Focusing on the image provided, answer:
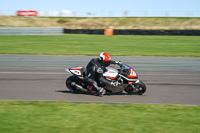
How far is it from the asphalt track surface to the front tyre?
0.51ft

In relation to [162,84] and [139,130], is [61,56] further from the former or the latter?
[139,130]

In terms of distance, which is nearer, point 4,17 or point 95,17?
point 4,17

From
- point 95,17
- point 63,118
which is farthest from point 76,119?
point 95,17

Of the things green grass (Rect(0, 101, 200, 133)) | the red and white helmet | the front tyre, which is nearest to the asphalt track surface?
the front tyre

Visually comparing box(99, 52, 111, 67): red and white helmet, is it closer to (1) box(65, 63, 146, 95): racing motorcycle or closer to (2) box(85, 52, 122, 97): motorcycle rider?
(2) box(85, 52, 122, 97): motorcycle rider

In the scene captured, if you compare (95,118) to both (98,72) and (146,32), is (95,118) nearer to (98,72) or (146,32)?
(98,72)

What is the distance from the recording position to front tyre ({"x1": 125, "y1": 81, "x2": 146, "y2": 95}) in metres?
8.95

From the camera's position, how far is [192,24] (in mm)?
53406

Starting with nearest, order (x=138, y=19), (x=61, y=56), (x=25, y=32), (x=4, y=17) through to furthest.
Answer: (x=61, y=56) → (x=25, y=32) → (x=4, y=17) → (x=138, y=19)

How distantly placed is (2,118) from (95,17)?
55661 mm

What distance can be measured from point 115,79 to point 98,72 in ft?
1.94

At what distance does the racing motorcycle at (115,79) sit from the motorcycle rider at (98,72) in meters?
0.14

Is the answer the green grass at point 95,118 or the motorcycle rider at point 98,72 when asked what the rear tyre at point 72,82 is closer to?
the motorcycle rider at point 98,72

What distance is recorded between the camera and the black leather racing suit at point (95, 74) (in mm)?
8630
